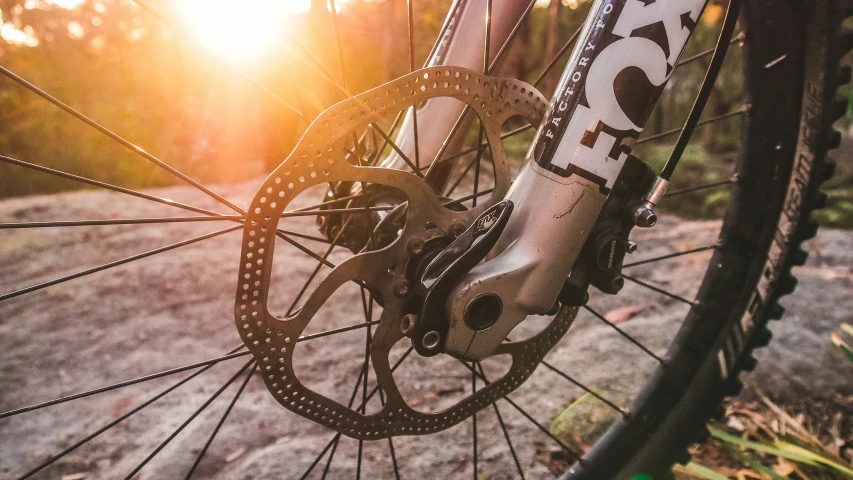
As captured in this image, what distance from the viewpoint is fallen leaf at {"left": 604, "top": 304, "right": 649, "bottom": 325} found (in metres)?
1.87

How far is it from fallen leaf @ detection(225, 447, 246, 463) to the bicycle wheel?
0.05 ft

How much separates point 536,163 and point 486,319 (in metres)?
0.24

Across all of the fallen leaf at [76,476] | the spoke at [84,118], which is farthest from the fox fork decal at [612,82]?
the fallen leaf at [76,476]

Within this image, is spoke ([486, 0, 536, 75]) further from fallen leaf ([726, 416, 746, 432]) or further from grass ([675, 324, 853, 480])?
fallen leaf ([726, 416, 746, 432])

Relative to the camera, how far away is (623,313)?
1905mm

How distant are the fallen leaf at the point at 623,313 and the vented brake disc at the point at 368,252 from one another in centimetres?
114

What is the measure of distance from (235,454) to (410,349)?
56 cm

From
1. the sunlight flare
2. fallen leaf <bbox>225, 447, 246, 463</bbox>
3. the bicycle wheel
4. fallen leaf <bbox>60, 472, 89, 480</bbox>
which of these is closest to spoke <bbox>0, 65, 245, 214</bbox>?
the bicycle wheel

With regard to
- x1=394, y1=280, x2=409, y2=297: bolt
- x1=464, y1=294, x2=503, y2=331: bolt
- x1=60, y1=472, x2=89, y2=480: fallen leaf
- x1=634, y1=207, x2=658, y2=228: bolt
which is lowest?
x1=60, y1=472, x2=89, y2=480: fallen leaf

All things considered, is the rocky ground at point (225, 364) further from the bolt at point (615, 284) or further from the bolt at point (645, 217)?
the bolt at point (645, 217)

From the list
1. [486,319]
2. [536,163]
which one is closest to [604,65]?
[536,163]

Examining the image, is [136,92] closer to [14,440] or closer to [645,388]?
[14,440]

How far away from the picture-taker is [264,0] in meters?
0.99

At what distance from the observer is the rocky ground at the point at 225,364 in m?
1.22
